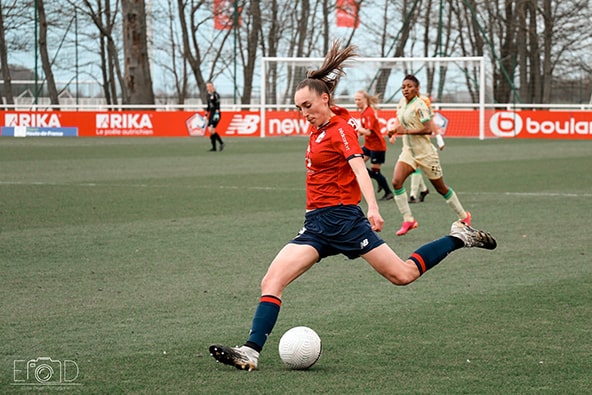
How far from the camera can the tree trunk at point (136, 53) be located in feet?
135

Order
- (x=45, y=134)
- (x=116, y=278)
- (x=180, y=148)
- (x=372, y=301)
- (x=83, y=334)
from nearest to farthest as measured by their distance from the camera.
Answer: (x=83, y=334) < (x=372, y=301) < (x=116, y=278) < (x=180, y=148) < (x=45, y=134)

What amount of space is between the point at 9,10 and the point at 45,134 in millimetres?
14620

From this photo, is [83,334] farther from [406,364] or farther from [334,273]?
[334,273]

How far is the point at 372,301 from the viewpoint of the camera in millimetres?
7973

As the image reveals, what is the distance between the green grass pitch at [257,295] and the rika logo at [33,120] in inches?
Answer: 891

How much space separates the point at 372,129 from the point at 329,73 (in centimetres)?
1080

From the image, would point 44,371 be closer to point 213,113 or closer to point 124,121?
point 213,113

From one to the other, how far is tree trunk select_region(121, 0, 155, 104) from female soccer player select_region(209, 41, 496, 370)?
118ft

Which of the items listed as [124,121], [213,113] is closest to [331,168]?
[213,113]

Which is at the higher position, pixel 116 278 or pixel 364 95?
pixel 364 95

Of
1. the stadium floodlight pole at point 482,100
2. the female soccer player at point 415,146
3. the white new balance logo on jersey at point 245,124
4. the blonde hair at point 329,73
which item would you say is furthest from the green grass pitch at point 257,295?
the white new balance logo on jersey at point 245,124

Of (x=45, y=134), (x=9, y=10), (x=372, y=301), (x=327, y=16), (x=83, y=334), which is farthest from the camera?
(x=327, y=16)

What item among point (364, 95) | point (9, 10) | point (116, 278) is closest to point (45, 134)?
point (9, 10)

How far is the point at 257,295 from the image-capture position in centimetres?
823
